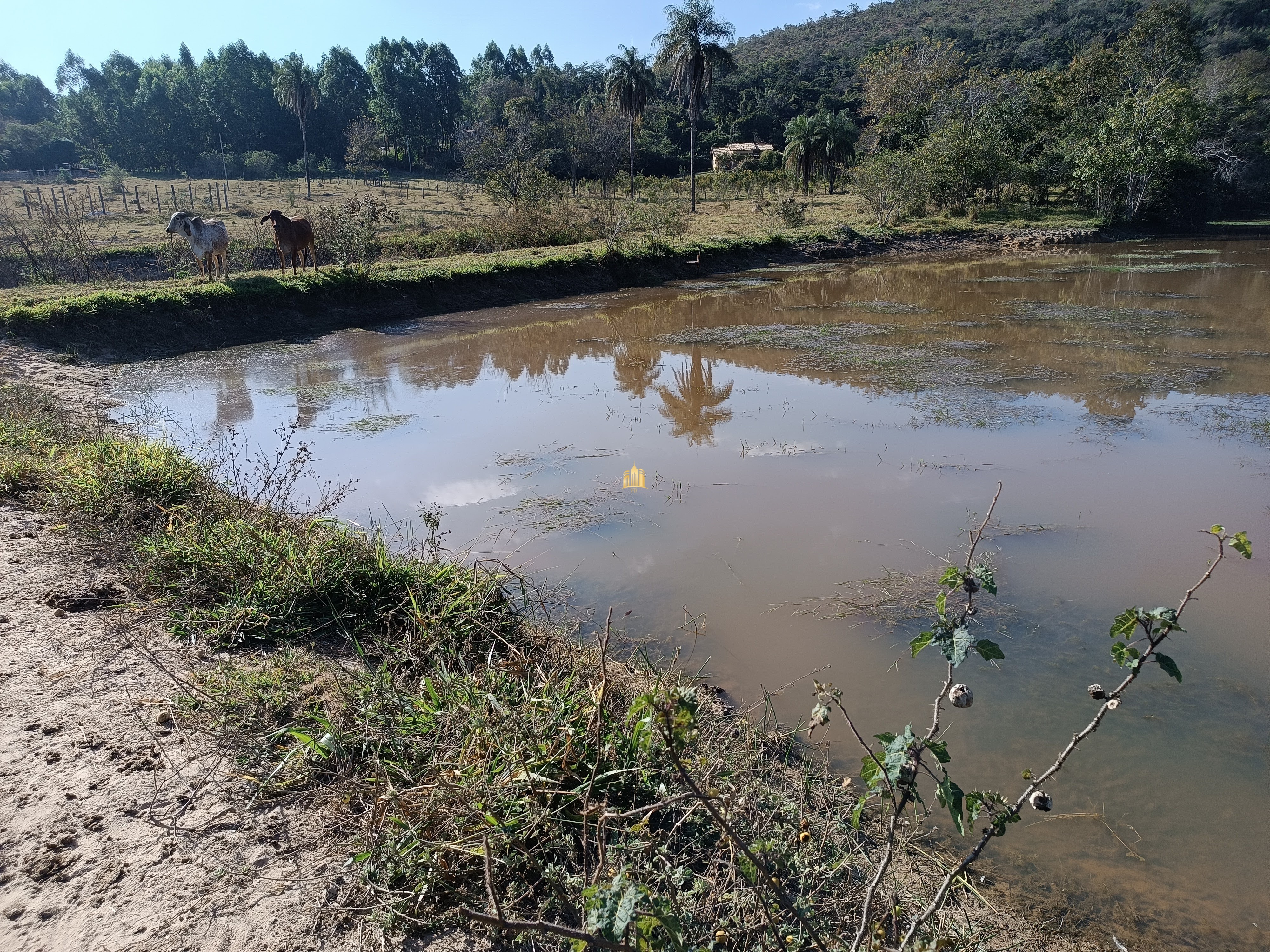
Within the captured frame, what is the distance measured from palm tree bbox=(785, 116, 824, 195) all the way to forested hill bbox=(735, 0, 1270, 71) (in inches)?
595

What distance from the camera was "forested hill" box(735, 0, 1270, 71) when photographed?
194ft

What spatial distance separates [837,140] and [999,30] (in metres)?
46.9

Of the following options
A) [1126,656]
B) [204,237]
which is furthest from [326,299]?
[1126,656]

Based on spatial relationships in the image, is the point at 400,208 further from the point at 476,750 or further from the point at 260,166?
the point at 476,750

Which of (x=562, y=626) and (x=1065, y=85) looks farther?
(x=1065, y=85)

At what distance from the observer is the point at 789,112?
60906mm

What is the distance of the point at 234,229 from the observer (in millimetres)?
25156

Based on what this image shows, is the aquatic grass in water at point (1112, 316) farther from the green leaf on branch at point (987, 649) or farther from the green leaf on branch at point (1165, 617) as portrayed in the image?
the green leaf on branch at point (987, 649)

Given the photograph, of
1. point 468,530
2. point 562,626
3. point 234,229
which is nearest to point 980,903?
point 562,626

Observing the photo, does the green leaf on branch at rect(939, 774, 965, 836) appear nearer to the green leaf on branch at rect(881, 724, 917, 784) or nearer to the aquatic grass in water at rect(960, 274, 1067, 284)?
the green leaf on branch at rect(881, 724, 917, 784)

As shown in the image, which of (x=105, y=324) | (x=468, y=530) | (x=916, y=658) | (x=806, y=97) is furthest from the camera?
(x=806, y=97)

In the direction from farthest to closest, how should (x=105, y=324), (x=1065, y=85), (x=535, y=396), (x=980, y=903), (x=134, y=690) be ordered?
1. (x=1065, y=85)
2. (x=105, y=324)
3. (x=535, y=396)
4. (x=134, y=690)
5. (x=980, y=903)

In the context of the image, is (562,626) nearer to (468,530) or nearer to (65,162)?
(468,530)

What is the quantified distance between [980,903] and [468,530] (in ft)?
14.6
